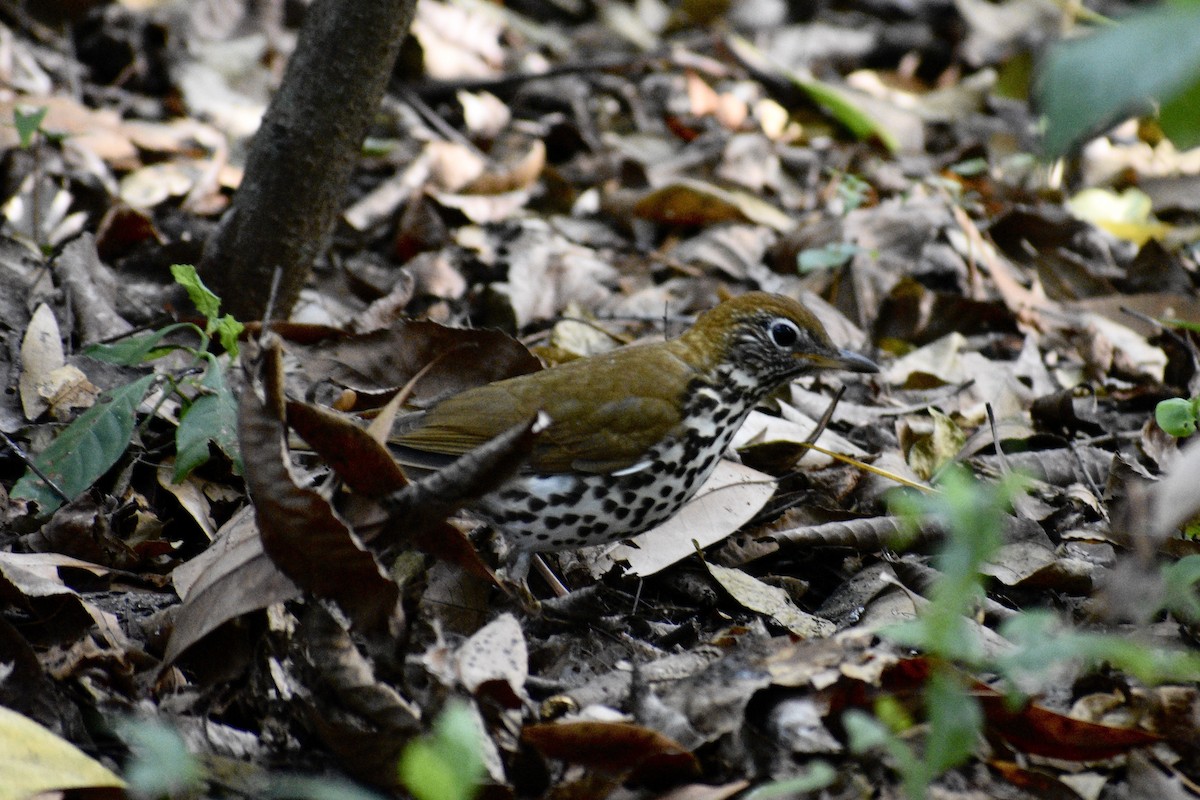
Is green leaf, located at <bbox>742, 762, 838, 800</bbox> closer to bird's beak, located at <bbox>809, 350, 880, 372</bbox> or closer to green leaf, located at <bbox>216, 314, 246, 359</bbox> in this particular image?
bird's beak, located at <bbox>809, 350, 880, 372</bbox>

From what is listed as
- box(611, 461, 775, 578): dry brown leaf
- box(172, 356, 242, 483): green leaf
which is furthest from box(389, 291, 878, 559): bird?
box(172, 356, 242, 483): green leaf

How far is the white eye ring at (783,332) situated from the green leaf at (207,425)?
1884 millimetres

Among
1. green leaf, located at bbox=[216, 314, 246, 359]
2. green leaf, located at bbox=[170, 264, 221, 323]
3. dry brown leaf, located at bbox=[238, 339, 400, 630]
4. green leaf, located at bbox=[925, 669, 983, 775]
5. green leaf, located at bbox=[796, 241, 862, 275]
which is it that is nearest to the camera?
green leaf, located at bbox=[925, 669, 983, 775]

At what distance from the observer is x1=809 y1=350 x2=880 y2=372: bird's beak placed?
444cm

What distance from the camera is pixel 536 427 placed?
2.77 meters

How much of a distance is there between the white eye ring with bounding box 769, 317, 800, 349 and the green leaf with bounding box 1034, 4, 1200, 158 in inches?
116

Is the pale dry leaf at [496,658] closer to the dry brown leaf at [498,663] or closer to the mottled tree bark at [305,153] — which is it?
the dry brown leaf at [498,663]

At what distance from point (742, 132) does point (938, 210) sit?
1.75 meters

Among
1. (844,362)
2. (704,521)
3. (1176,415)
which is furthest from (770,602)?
(1176,415)

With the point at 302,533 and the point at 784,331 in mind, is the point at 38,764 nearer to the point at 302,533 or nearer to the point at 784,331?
the point at 302,533

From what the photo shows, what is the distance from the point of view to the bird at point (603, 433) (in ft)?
13.0

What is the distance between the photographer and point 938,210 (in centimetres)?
664

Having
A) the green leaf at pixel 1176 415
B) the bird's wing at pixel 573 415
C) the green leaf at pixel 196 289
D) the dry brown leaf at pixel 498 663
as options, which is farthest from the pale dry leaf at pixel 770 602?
the green leaf at pixel 196 289

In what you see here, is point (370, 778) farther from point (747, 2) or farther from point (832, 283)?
point (747, 2)
